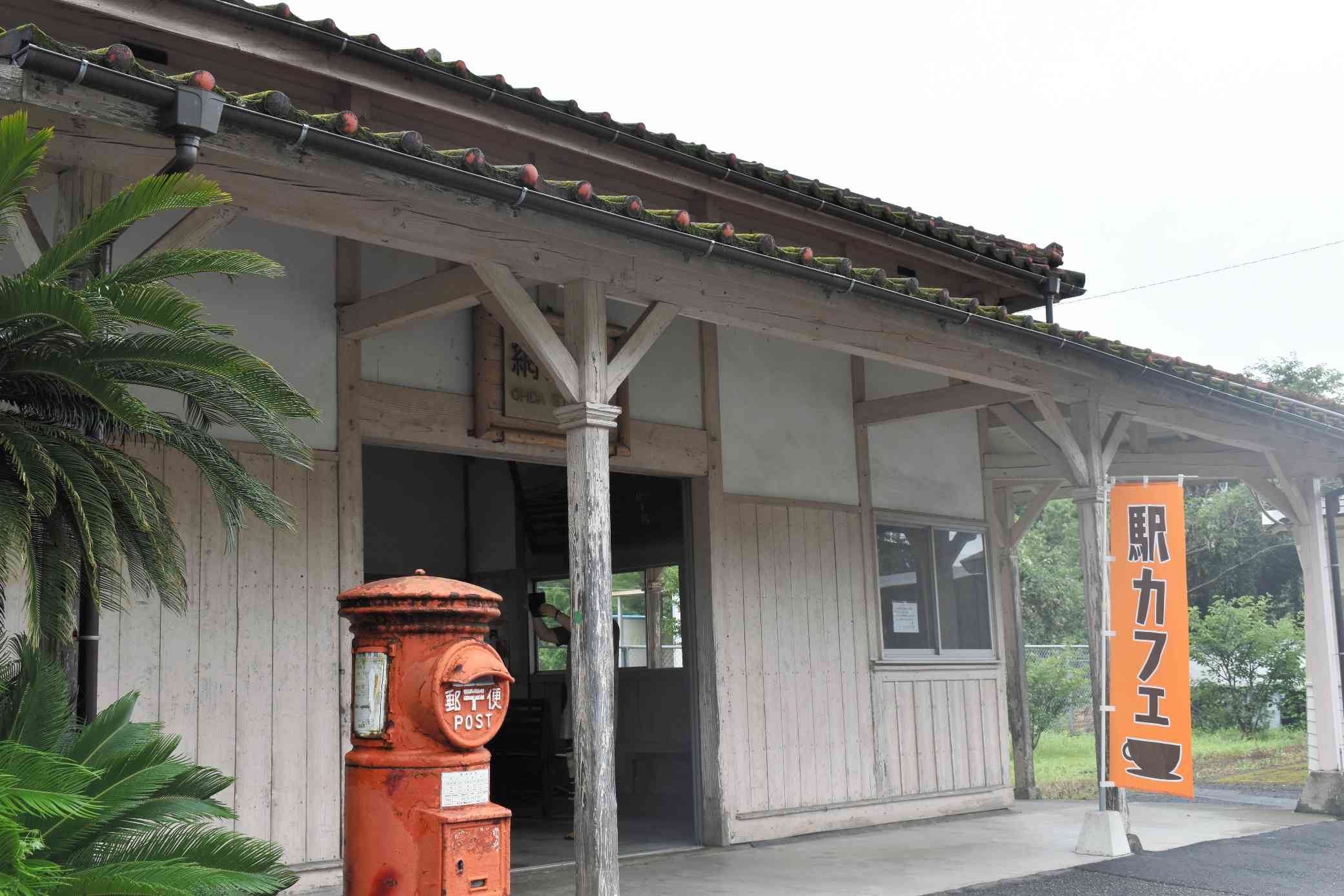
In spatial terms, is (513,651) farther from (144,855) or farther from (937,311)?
(144,855)

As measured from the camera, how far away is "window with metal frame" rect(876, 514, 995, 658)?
10.1 meters

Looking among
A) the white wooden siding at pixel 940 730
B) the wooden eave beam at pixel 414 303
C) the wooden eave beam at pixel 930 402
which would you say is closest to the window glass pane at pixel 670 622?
the white wooden siding at pixel 940 730

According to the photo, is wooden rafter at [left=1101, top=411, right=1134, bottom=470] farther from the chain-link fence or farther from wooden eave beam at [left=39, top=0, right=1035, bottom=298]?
the chain-link fence

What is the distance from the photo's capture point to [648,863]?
25.5ft

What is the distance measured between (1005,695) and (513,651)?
4345mm

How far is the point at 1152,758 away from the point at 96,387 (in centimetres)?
639

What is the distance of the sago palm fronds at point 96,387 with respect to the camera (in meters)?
3.79

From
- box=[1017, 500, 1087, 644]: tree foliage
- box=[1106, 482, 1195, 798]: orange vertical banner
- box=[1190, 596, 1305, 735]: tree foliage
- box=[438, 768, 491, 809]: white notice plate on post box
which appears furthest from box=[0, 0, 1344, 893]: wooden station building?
box=[1017, 500, 1087, 644]: tree foliage

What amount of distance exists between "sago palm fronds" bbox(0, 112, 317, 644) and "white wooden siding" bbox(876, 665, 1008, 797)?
651 cm

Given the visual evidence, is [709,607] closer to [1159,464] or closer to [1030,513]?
[1030,513]

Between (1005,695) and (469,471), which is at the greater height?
(469,471)

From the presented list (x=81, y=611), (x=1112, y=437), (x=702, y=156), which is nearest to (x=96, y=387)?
(x=81, y=611)

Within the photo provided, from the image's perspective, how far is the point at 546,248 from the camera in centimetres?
566

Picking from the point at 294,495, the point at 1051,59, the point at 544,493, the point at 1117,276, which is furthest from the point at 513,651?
the point at 1117,276
